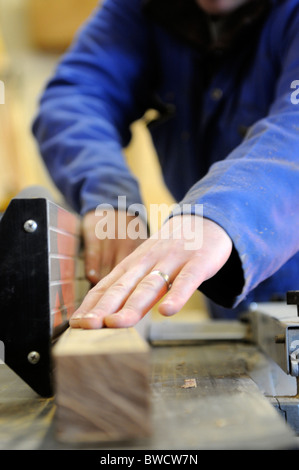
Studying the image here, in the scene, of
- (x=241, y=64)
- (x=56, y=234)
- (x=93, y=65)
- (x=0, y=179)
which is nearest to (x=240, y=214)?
(x=56, y=234)

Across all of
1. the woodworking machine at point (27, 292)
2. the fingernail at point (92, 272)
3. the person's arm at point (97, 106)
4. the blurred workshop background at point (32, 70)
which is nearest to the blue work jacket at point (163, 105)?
the person's arm at point (97, 106)

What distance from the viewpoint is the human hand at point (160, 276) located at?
18.3 inches

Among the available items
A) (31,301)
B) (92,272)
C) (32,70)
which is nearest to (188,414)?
(31,301)

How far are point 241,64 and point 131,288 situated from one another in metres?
0.72

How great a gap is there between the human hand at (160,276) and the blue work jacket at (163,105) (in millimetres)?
174

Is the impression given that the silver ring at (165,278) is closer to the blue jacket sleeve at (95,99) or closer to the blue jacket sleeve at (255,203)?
the blue jacket sleeve at (255,203)

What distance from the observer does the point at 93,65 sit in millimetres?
1175

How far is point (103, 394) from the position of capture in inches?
14.5

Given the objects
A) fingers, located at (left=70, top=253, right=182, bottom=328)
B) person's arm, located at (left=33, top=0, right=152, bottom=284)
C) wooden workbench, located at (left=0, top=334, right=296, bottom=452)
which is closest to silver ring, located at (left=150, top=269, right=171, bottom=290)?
fingers, located at (left=70, top=253, right=182, bottom=328)

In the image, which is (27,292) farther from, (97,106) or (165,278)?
(97,106)

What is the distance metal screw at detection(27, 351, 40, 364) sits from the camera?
528 mm

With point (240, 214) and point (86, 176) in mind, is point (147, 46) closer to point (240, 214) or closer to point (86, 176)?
point (86, 176)

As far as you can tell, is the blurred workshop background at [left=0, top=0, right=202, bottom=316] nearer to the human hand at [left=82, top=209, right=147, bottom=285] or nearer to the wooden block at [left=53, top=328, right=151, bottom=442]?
the human hand at [left=82, top=209, right=147, bottom=285]

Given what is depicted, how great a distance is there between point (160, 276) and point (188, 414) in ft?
0.45
